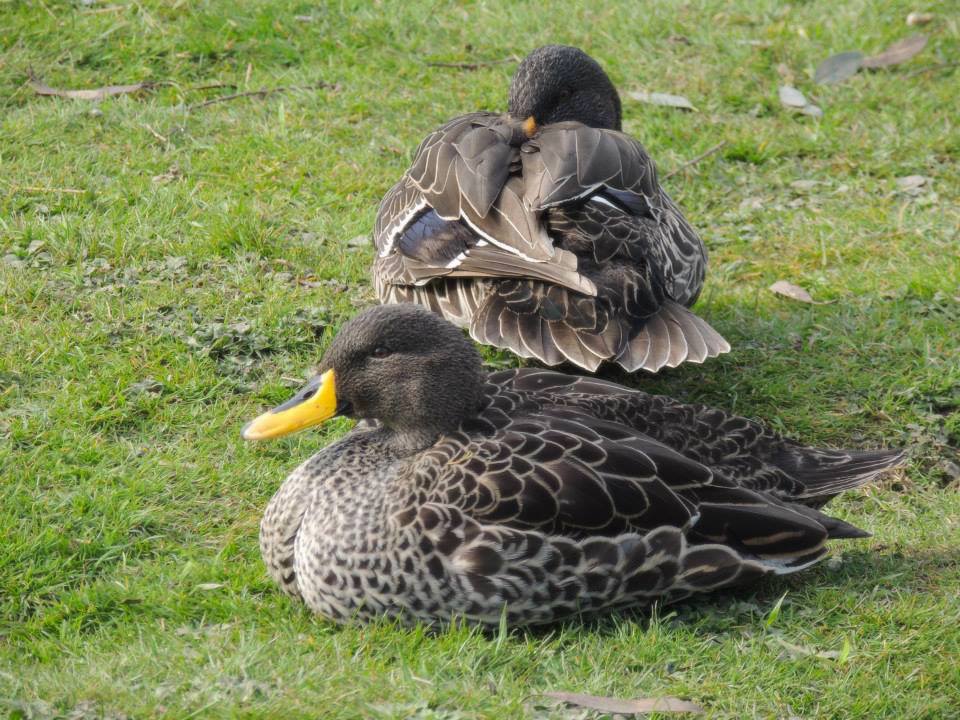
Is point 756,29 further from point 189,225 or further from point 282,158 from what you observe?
point 189,225

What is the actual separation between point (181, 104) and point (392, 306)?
12.7ft

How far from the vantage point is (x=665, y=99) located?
325 inches

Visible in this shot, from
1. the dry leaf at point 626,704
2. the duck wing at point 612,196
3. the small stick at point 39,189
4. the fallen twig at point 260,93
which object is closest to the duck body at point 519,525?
the dry leaf at point 626,704

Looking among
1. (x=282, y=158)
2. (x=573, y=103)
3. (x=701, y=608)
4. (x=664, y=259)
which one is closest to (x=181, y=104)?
(x=282, y=158)

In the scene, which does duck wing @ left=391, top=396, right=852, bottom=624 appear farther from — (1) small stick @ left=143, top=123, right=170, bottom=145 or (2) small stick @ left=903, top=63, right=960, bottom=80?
(2) small stick @ left=903, top=63, right=960, bottom=80

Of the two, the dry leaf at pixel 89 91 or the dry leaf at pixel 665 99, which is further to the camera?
the dry leaf at pixel 665 99

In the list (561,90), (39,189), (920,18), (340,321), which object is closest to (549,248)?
(340,321)

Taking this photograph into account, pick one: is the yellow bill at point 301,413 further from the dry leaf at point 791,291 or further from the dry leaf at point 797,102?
the dry leaf at point 797,102

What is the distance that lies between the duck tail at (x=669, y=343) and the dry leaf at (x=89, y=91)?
3.97 metres

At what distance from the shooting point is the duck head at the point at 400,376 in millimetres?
4473

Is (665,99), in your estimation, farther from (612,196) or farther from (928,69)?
(612,196)

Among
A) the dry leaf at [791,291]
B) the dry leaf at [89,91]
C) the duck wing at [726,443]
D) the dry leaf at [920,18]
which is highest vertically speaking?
the dry leaf at [920,18]

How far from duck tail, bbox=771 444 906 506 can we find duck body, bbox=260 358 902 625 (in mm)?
247

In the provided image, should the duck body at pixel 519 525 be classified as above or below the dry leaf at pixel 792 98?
below
